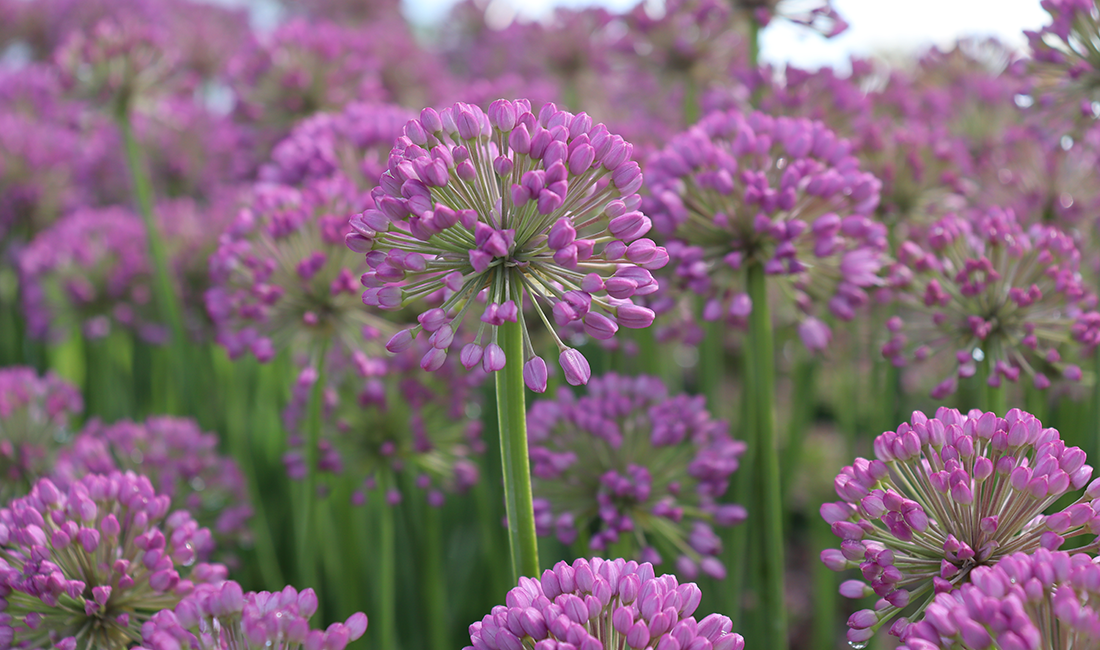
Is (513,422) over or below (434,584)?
over

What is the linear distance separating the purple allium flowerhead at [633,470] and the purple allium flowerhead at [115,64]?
253cm

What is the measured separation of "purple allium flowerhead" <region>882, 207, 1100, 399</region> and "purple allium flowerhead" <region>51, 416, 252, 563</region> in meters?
2.11

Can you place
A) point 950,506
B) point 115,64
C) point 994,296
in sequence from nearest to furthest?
point 950,506 → point 994,296 → point 115,64

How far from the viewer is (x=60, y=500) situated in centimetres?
184

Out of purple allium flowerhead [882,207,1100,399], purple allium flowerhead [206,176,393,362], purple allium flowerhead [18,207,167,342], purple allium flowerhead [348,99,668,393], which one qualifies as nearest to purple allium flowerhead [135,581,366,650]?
purple allium flowerhead [348,99,668,393]

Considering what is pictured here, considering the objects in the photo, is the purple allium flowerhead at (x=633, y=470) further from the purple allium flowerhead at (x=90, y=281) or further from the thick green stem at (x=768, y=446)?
the purple allium flowerhead at (x=90, y=281)

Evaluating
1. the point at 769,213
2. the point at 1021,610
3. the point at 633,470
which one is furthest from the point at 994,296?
the point at 1021,610

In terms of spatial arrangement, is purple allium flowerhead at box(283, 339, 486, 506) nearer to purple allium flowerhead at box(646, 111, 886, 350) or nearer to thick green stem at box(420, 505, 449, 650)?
thick green stem at box(420, 505, 449, 650)

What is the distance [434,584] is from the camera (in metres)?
2.86

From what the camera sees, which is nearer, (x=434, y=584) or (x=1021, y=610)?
(x=1021, y=610)

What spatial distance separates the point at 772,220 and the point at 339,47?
2.61m

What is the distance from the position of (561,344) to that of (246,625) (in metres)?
0.69

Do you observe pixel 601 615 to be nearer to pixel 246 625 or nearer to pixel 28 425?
pixel 246 625

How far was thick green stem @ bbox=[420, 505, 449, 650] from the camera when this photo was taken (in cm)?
283
